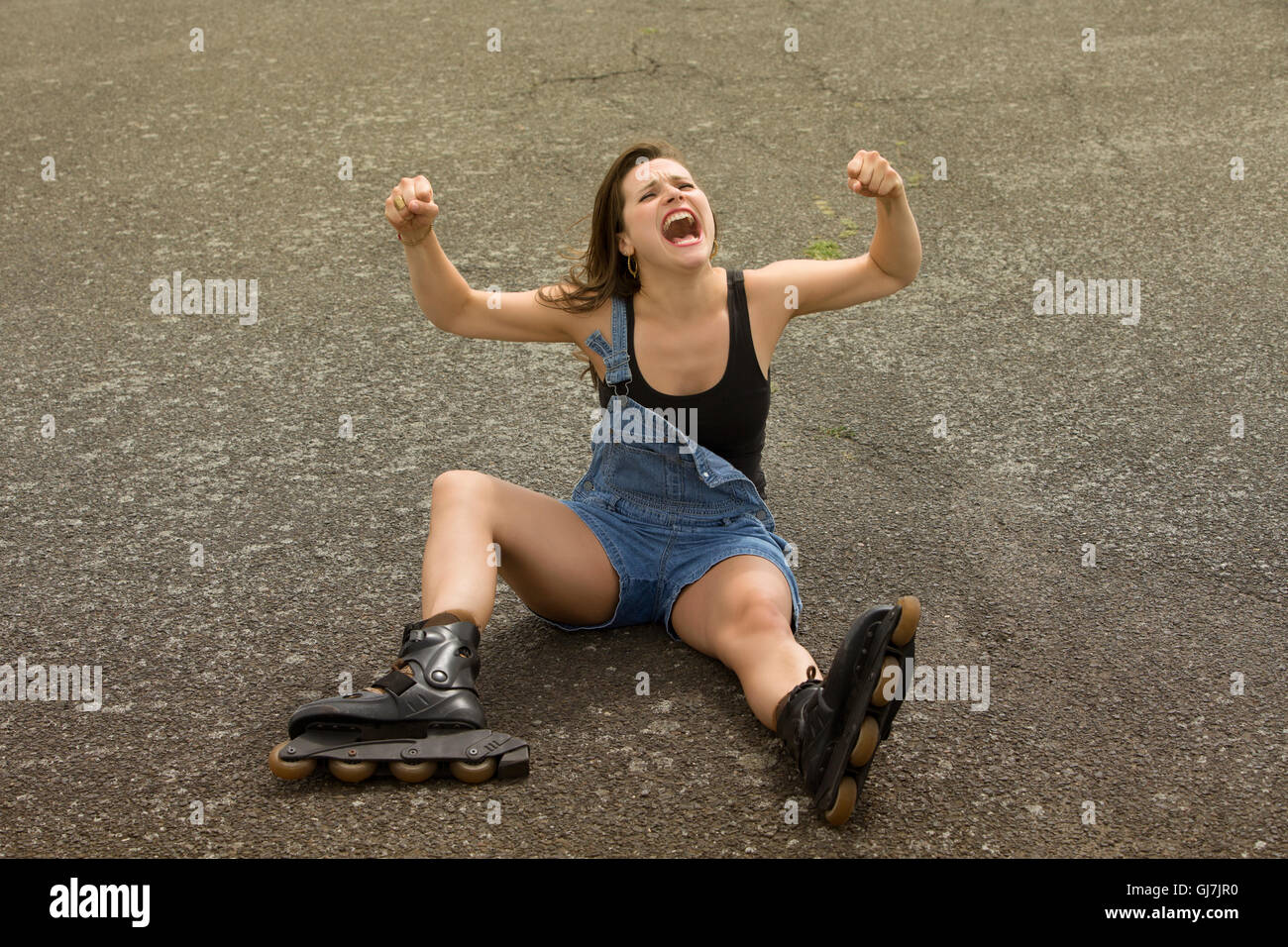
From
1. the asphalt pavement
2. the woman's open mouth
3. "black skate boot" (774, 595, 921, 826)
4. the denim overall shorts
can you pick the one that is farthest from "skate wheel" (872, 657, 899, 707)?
the woman's open mouth

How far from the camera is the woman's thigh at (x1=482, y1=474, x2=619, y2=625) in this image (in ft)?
9.88

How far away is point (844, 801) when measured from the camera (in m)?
2.47

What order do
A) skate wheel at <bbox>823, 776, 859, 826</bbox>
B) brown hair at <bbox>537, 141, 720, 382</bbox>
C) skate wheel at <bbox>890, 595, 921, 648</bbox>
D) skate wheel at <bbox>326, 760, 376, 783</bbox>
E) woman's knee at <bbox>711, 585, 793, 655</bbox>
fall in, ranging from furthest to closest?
brown hair at <bbox>537, 141, 720, 382</bbox>
woman's knee at <bbox>711, 585, 793, 655</bbox>
skate wheel at <bbox>326, 760, 376, 783</bbox>
skate wheel at <bbox>823, 776, 859, 826</bbox>
skate wheel at <bbox>890, 595, 921, 648</bbox>

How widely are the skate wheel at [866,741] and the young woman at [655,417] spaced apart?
1.44ft

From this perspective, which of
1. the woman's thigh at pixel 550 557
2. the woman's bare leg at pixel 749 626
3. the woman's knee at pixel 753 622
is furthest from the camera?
the woman's thigh at pixel 550 557

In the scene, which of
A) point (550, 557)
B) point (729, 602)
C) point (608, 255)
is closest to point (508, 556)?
point (550, 557)

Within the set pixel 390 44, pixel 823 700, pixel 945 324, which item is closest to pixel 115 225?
pixel 390 44

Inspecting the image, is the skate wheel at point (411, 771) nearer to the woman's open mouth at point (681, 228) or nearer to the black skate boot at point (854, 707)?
the black skate boot at point (854, 707)

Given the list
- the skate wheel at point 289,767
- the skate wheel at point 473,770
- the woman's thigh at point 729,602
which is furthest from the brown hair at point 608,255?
the skate wheel at point 289,767

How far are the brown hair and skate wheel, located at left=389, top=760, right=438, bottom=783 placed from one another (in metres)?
1.03

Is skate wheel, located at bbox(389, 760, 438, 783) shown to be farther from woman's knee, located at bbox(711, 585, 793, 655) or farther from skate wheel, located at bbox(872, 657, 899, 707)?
skate wheel, located at bbox(872, 657, 899, 707)

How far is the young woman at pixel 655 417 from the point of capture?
295 centimetres

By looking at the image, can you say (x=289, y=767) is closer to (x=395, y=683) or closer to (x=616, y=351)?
(x=395, y=683)

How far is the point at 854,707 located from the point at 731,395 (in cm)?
94
